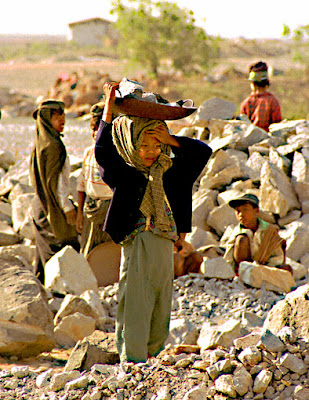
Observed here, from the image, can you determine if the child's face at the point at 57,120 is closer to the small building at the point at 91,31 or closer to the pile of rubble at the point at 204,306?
the pile of rubble at the point at 204,306

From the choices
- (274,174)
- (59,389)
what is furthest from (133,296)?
(274,174)

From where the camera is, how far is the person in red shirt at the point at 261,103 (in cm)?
729

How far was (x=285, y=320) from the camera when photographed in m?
3.31

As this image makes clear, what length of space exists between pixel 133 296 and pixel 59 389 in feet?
2.05

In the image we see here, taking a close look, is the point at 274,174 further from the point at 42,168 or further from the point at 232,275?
the point at 42,168

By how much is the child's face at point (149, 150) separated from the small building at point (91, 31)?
57.6 metres

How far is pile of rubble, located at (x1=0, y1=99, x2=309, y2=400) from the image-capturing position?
2.88 meters

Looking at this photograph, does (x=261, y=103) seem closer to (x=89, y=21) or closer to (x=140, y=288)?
(x=140, y=288)

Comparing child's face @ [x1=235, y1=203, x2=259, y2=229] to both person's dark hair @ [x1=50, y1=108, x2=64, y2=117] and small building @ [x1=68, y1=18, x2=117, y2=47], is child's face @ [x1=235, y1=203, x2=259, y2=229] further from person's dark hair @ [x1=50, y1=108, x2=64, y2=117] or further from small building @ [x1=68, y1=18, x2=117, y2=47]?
small building @ [x1=68, y1=18, x2=117, y2=47]

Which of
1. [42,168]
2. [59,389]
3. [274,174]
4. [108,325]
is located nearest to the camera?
[59,389]

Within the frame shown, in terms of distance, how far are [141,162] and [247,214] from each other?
2067 millimetres

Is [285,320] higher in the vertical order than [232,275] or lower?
higher

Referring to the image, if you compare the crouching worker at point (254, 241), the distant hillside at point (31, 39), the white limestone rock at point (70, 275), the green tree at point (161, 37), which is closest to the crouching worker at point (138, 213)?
the white limestone rock at point (70, 275)

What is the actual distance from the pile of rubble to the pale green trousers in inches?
7.1
